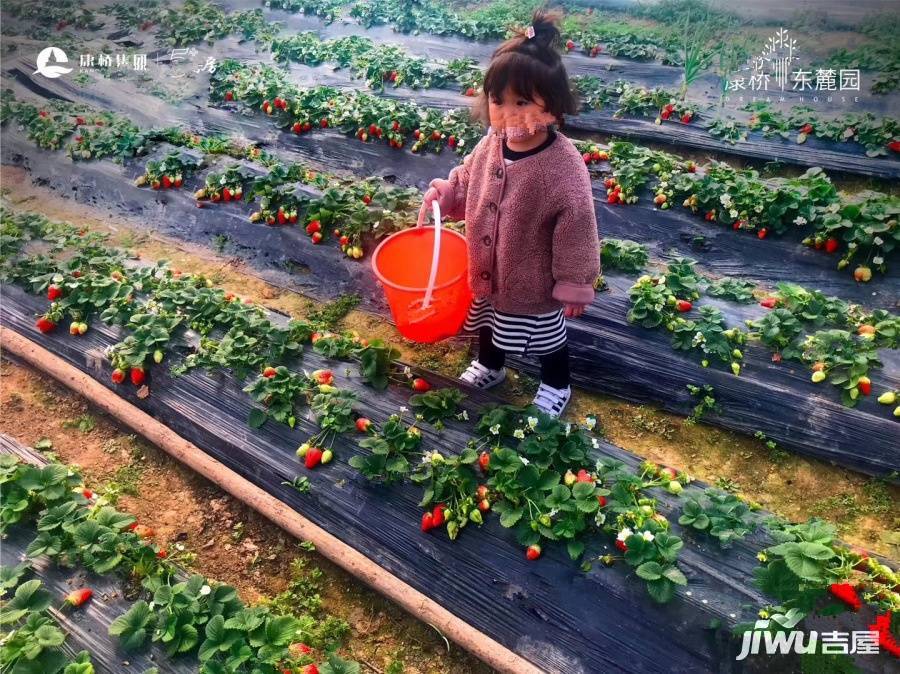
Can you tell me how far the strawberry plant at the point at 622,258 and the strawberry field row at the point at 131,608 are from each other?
112 inches

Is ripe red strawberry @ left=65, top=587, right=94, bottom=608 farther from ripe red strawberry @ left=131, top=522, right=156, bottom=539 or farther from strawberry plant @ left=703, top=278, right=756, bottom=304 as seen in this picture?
strawberry plant @ left=703, top=278, right=756, bottom=304

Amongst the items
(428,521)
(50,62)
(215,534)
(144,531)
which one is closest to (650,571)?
(428,521)

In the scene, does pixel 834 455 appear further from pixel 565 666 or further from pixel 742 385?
pixel 565 666

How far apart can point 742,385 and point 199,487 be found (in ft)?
10.4

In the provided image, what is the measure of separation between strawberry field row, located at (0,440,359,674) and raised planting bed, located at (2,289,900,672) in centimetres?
53

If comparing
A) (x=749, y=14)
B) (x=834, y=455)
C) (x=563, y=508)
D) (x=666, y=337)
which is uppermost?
(x=749, y=14)

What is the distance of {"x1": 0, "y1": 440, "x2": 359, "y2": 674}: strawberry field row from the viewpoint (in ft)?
7.82

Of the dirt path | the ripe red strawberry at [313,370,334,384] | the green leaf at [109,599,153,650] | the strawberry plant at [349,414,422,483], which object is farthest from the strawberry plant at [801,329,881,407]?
the green leaf at [109,599,153,650]

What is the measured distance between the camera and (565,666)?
2.46 metres

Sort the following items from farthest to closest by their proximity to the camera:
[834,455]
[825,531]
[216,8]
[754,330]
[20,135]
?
1. [216,8]
2. [20,135]
3. [754,330]
4. [834,455]
5. [825,531]

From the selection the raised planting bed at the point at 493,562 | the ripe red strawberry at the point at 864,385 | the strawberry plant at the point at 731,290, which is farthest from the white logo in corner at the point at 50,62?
the ripe red strawberry at the point at 864,385

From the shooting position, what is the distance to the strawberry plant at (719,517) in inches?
101

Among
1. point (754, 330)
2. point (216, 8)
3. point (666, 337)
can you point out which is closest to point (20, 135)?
point (216, 8)

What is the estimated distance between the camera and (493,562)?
107 inches
